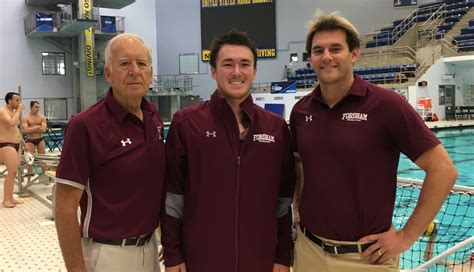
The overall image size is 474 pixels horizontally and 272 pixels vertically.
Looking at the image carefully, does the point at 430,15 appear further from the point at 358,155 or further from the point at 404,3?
the point at 358,155

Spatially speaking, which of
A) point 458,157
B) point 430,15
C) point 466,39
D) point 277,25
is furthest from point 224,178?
point 277,25

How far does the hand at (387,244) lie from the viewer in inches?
70.1

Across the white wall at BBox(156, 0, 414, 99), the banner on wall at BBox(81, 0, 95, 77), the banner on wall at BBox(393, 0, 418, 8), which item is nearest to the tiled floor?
the banner on wall at BBox(81, 0, 95, 77)

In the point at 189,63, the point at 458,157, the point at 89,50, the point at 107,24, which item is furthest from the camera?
the point at 189,63

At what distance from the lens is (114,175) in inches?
68.8

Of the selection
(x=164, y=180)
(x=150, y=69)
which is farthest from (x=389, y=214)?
(x=150, y=69)

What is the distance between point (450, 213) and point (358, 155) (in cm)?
539

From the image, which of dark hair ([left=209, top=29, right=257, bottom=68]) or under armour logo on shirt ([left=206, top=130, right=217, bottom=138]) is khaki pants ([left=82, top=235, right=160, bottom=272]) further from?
dark hair ([left=209, top=29, right=257, bottom=68])

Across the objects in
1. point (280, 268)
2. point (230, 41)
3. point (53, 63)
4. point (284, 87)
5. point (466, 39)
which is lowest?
point (280, 268)

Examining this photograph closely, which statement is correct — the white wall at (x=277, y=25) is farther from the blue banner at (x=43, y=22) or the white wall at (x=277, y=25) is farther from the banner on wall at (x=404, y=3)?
the blue banner at (x=43, y=22)

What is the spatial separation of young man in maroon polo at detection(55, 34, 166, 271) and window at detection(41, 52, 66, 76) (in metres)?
24.1

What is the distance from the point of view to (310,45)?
1.97 metres

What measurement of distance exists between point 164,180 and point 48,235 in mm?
3597

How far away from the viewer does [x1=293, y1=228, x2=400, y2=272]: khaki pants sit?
1.84 metres
